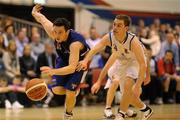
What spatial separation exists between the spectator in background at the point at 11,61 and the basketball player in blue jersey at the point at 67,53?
526cm

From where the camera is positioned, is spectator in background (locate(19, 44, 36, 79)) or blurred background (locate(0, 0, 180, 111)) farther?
spectator in background (locate(19, 44, 36, 79))

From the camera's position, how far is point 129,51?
808 cm

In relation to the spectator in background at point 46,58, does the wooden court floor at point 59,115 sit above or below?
below

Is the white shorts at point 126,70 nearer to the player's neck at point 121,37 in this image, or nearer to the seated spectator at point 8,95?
the player's neck at point 121,37

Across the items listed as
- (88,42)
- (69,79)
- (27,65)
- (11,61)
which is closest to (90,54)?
(69,79)

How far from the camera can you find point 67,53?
25.2 ft

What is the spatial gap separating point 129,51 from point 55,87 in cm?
138

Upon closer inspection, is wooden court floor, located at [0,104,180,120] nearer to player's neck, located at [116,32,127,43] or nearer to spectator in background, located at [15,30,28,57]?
player's neck, located at [116,32,127,43]

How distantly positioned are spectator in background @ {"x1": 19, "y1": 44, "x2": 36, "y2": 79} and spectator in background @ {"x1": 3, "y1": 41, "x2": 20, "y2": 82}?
0.58ft

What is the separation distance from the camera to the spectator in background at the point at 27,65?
43.8 ft

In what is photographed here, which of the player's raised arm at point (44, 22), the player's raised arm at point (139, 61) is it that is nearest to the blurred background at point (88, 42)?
the player's raised arm at point (44, 22)

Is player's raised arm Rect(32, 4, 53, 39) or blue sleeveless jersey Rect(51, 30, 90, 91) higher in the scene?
player's raised arm Rect(32, 4, 53, 39)

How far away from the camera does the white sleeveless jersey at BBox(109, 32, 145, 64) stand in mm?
7969

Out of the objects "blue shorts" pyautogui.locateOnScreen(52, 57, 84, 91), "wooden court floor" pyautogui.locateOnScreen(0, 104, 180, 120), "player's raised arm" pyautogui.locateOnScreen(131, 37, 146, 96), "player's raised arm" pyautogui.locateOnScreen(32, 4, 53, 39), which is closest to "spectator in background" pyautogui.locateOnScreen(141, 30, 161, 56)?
"wooden court floor" pyautogui.locateOnScreen(0, 104, 180, 120)
